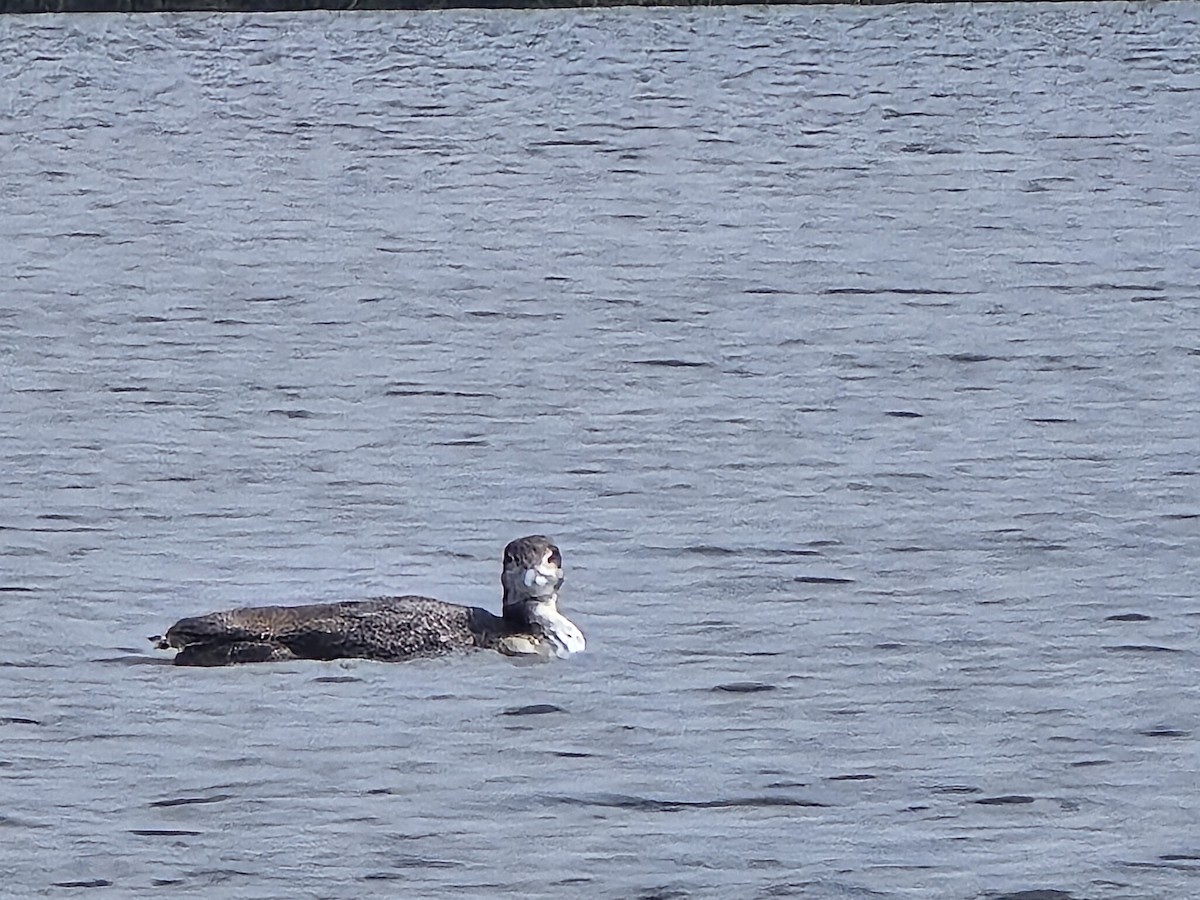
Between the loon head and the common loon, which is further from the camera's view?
the loon head

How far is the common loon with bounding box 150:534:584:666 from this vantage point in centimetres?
1106

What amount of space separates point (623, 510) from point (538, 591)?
2.35m

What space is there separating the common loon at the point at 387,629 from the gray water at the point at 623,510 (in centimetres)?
13

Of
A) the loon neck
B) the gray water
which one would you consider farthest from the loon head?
the gray water

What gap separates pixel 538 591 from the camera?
444 inches

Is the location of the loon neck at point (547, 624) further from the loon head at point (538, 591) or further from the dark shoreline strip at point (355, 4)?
the dark shoreline strip at point (355, 4)

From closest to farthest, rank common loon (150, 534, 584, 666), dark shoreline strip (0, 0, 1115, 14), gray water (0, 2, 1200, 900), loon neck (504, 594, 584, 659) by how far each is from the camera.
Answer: gray water (0, 2, 1200, 900)
common loon (150, 534, 584, 666)
loon neck (504, 594, 584, 659)
dark shoreline strip (0, 0, 1115, 14)

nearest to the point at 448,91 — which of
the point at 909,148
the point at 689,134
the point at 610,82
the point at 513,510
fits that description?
the point at 610,82

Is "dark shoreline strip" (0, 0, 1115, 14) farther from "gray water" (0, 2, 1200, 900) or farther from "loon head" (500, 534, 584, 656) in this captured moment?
"loon head" (500, 534, 584, 656)

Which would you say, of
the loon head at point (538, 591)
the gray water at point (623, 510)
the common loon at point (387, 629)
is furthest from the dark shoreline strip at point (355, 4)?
the common loon at point (387, 629)

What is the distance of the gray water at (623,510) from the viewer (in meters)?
9.28

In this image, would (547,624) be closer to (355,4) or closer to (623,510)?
(623,510)

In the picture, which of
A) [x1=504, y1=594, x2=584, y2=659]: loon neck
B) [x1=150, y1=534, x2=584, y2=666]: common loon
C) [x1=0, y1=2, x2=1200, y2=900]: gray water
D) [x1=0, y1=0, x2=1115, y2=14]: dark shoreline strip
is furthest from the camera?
[x1=0, y1=0, x2=1115, y2=14]: dark shoreline strip

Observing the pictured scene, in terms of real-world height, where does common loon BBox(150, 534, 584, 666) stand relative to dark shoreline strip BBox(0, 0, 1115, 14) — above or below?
below
